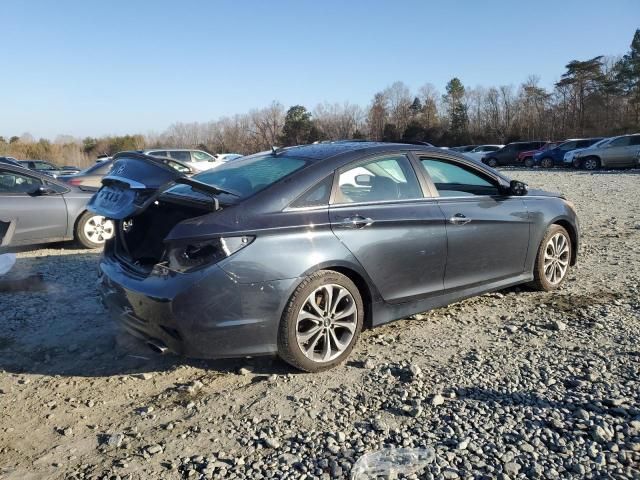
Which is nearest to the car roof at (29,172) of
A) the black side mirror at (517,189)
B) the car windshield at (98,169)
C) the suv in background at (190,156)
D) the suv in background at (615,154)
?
the car windshield at (98,169)

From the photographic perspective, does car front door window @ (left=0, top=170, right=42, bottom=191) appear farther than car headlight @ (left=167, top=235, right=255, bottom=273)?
Yes

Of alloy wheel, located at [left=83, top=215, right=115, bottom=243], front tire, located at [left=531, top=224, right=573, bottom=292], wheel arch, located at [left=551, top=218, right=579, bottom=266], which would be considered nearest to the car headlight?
front tire, located at [left=531, top=224, right=573, bottom=292]

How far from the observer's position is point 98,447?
2.81m

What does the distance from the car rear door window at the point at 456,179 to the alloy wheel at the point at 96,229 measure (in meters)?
5.42

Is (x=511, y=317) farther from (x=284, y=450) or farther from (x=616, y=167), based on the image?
(x=616, y=167)

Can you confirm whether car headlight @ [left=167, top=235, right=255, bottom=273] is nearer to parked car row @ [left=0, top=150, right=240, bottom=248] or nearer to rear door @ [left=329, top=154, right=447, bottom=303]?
rear door @ [left=329, top=154, right=447, bottom=303]

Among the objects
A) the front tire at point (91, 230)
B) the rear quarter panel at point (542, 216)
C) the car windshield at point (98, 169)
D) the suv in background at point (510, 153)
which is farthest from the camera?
the suv in background at point (510, 153)

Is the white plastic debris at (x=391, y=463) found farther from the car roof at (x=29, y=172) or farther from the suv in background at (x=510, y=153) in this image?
the suv in background at (x=510, y=153)

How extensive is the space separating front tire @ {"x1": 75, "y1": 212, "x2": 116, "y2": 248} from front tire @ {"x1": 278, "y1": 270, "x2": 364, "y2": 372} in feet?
17.3

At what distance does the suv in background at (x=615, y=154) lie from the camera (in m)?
24.1

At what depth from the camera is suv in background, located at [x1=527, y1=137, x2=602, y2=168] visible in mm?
29719

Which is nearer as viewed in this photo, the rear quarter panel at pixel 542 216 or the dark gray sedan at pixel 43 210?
the rear quarter panel at pixel 542 216

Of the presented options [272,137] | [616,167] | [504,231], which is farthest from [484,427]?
[272,137]

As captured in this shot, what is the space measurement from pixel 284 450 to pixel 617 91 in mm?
55087
